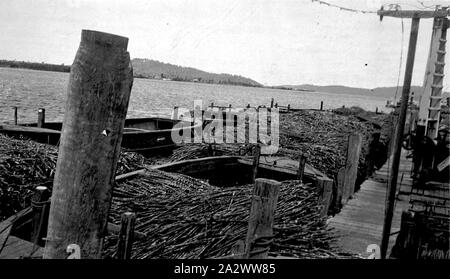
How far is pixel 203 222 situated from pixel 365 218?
483cm

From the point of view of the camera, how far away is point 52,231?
3.73 meters

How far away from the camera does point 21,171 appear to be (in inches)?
337

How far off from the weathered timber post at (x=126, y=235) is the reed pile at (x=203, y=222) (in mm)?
1736

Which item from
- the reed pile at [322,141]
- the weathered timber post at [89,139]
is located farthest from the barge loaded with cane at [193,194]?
the reed pile at [322,141]

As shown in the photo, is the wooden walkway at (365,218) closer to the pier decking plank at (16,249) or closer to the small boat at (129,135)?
the pier decking plank at (16,249)

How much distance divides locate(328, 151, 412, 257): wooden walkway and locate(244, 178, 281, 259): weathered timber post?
9.95 feet

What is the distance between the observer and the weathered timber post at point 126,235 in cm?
412

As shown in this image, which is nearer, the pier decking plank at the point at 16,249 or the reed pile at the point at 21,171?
the pier decking plank at the point at 16,249

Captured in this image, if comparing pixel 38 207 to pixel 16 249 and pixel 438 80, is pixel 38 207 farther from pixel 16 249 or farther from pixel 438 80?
pixel 438 80

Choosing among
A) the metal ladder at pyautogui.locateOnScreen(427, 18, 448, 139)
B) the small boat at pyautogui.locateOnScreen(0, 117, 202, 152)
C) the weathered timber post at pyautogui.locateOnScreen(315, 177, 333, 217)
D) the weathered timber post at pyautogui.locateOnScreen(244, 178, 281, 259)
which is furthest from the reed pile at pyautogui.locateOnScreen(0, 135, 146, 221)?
the metal ladder at pyautogui.locateOnScreen(427, 18, 448, 139)
